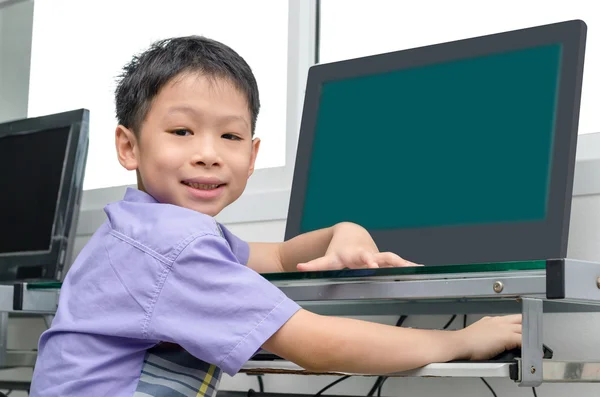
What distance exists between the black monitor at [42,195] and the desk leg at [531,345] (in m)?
1.40

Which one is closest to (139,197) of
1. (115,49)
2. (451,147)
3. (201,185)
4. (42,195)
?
(201,185)

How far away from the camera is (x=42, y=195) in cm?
219

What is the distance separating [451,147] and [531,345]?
59 cm

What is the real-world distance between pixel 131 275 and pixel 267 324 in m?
0.16

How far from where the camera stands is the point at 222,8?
236cm

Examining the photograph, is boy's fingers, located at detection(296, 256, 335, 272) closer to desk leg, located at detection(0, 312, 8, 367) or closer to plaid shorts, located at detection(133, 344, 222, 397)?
plaid shorts, located at detection(133, 344, 222, 397)

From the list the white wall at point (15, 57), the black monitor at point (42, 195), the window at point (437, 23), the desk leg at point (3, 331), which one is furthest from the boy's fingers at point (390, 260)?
the white wall at point (15, 57)

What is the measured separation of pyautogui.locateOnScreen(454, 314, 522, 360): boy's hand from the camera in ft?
3.27

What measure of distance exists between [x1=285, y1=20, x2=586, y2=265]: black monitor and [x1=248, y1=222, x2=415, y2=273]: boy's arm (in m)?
0.19

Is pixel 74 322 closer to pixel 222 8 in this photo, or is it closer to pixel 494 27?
pixel 494 27

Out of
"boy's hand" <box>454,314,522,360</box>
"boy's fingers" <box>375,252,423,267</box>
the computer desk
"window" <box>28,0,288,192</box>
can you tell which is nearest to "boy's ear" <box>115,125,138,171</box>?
the computer desk

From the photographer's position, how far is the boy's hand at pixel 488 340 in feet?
3.27

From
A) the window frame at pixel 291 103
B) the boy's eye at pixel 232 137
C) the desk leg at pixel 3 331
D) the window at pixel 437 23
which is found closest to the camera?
the boy's eye at pixel 232 137

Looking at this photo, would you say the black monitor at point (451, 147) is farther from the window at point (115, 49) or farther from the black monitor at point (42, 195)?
the black monitor at point (42, 195)
